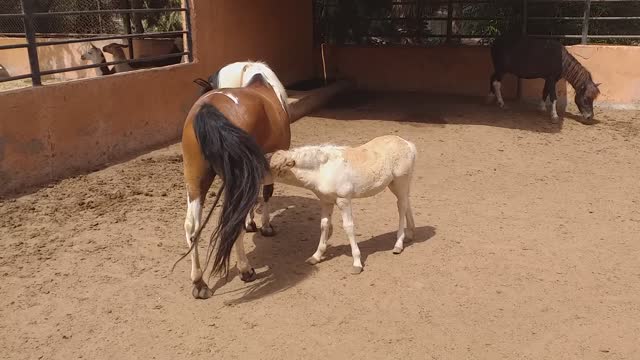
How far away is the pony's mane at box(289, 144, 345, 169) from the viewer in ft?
12.3

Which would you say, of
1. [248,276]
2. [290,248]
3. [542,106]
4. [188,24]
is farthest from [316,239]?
[542,106]

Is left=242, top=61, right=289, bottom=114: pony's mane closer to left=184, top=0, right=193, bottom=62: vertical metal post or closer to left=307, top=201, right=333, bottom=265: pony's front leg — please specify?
left=307, top=201, right=333, bottom=265: pony's front leg

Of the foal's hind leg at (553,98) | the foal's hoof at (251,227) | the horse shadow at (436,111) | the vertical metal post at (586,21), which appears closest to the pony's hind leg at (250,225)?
the foal's hoof at (251,227)

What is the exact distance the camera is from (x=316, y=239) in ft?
15.3

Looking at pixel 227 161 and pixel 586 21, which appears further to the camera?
pixel 586 21

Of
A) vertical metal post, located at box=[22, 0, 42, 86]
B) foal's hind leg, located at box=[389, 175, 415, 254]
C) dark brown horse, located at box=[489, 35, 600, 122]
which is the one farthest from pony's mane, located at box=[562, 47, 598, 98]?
vertical metal post, located at box=[22, 0, 42, 86]

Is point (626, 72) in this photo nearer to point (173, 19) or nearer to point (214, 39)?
point (214, 39)

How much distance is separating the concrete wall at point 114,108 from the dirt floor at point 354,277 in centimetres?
35

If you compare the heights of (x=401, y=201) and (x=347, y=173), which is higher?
(x=347, y=173)

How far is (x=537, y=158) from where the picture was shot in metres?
6.91

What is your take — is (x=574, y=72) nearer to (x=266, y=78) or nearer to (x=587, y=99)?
(x=587, y=99)

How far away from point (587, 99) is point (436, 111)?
2268 mm

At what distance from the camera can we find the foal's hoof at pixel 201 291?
372 cm

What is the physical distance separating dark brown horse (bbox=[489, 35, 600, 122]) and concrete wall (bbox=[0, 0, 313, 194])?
4.03 meters
